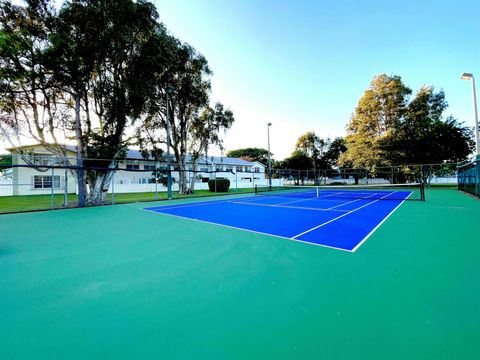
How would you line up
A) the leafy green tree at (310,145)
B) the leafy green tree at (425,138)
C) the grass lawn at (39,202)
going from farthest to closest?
the leafy green tree at (310,145), the leafy green tree at (425,138), the grass lawn at (39,202)

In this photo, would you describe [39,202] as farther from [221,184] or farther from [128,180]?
[221,184]

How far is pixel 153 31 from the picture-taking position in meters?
14.9

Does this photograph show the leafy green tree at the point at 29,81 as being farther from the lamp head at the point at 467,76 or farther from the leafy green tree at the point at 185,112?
the lamp head at the point at 467,76

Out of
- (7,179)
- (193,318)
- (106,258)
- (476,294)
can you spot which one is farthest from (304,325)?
(7,179)

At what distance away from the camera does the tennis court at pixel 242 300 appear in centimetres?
192

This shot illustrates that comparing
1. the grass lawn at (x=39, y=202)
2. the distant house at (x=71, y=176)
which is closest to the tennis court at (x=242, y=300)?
the grass lawn at (x=39, y=202)

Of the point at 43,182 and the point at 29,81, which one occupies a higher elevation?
the point at 29,81

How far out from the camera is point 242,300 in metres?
2.67

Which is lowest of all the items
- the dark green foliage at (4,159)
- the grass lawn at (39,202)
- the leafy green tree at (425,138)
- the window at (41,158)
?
the grass lawn at (39,202)

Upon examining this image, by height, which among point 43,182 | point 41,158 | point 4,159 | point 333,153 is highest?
point 333,153

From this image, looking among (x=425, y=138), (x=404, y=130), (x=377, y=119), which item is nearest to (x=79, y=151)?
(x=377, y=119)

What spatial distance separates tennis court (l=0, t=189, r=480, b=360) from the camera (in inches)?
75.5

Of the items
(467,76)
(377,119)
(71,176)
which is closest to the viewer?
(467,76)

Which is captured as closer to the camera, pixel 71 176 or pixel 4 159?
pixel 4 159
